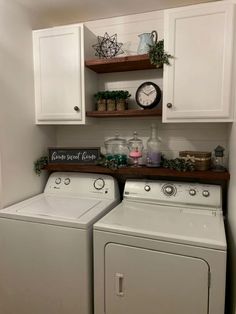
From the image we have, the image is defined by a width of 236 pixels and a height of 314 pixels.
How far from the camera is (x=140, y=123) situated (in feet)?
6.73

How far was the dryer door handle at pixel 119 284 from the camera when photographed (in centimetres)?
134

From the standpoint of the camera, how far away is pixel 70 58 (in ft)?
5.93

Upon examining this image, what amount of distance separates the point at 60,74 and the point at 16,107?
0.41 m

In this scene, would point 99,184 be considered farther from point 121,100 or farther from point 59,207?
point 121,100

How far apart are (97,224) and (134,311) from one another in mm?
509

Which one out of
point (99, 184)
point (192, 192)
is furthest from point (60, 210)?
point (192, 192)

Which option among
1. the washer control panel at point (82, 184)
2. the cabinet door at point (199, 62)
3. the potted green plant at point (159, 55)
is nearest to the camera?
the cabinet door at point (199, 62)

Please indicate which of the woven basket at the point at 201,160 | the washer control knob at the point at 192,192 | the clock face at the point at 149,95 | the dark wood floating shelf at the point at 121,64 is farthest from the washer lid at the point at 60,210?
the dark wood floating shelf at the point at 121,64

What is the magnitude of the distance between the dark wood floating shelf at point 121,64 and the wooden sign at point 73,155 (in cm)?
64

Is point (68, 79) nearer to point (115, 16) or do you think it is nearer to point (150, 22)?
point (115, 16)

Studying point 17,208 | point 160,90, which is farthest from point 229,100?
point 17,208

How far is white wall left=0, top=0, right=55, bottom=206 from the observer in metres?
1.67

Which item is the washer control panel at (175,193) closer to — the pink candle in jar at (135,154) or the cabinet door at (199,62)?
the pink candle in jar at (135,154)

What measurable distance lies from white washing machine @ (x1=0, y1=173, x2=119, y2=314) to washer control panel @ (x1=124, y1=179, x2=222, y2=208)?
240mm
